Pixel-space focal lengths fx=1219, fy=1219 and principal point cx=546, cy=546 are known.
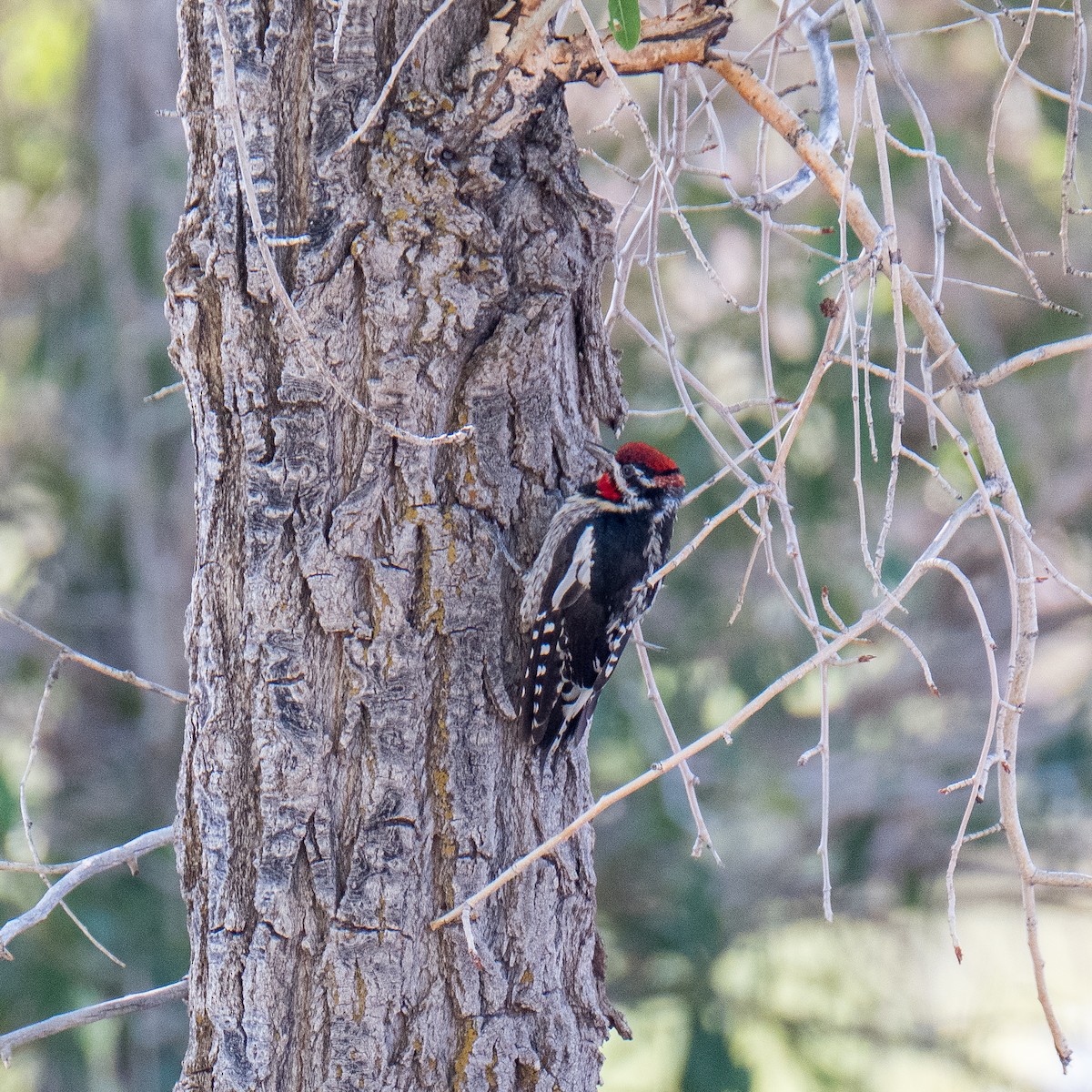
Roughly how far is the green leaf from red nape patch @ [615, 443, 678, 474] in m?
1.39

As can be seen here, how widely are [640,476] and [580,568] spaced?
0.39 metres

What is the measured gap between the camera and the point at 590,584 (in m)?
3.12

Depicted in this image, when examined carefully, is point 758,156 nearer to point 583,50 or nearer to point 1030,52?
point 583,50

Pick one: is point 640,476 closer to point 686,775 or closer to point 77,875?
point 686,775

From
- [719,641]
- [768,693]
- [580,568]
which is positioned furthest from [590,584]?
[719,641]

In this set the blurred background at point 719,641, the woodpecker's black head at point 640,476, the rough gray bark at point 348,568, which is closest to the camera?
the rough gray bark at point 348,568

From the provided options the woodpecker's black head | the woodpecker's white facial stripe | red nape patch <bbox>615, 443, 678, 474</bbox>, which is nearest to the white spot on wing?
the woodpecker's white facial stripe

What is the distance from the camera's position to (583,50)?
209 centimetres

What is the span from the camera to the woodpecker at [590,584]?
2.46 meters

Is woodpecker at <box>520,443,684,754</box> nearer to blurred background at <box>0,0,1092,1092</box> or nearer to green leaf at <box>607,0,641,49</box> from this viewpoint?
green leaf at <box>607,0,641,49</box>

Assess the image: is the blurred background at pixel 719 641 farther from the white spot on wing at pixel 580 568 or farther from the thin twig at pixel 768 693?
the thin twig at pixel 768 693

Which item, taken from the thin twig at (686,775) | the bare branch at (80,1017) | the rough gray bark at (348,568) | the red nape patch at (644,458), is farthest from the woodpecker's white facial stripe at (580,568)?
the bare branch at (80,1017)

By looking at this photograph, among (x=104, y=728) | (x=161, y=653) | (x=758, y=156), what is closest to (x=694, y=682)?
(x=161, y=653)

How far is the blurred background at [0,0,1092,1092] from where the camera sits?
6113 mm
